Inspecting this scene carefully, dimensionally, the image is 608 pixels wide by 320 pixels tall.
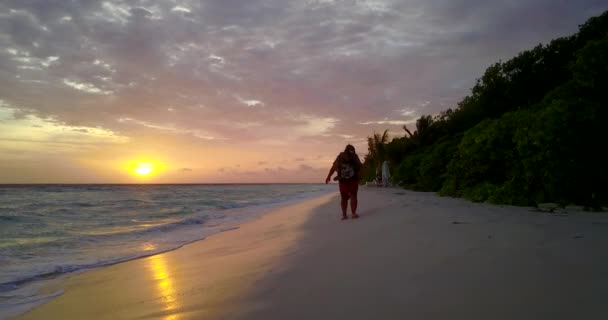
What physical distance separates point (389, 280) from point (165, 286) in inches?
93.0

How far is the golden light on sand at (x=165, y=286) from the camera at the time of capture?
274 centimetres

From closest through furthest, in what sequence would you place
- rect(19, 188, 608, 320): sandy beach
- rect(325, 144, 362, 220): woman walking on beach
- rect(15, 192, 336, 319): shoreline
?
rect(19, 188, 608, 320): sandy beach → rect(15, 192, 336, 319): shoreline → rect(325, 144, 362, 220): woman walking on beach

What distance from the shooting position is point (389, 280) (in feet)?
8.84

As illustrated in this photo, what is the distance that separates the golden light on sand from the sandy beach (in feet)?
0.06

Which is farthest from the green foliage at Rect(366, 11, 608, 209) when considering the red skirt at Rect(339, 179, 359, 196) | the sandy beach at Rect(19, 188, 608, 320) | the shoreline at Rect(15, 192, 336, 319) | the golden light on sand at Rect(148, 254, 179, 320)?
the golden light on sand at Rect(148, 254, 179, 320)

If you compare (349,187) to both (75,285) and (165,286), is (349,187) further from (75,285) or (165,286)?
(75,285)

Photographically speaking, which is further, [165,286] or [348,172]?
[348,172]

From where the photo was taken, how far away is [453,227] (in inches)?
180

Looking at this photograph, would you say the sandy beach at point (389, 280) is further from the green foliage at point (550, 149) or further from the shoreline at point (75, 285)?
the green foliage at point (550, 149)

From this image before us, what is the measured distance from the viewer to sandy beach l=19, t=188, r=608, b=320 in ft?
6.97

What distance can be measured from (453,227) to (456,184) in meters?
8.00

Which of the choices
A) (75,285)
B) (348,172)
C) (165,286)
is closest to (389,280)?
(165,286)

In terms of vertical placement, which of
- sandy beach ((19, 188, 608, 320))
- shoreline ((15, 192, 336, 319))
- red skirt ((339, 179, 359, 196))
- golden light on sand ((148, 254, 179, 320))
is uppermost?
red skirt ((339, 179, 359, 196))

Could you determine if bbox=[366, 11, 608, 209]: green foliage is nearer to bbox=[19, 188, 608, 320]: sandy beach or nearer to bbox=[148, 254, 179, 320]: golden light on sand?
bbox=[19, 188, 608, 320]: sandy beach
